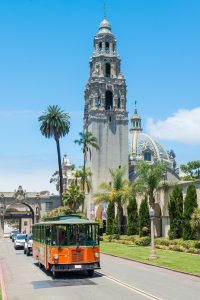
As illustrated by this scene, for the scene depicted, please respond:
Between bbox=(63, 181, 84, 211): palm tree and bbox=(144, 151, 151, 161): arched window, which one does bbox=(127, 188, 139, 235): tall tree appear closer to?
bbox=(63, 181, 84, 211): palm tree

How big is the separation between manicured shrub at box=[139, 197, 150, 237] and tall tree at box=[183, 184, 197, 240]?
9531mm

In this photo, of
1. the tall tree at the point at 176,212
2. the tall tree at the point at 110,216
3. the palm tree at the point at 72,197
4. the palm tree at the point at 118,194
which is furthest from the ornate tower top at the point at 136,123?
the tall tree at the point at 176,212

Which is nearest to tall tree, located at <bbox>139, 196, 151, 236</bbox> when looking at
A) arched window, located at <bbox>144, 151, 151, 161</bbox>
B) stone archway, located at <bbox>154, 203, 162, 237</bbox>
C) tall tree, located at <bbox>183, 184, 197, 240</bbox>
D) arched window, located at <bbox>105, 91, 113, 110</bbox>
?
stone archway, located at <bbox>154, 203, 162, 237</bbox>

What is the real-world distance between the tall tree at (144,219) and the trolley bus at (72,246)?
102ft

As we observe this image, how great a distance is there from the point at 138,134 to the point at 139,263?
8919 cm

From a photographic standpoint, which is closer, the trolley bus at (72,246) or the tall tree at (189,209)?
the trolley bus at (72,246)

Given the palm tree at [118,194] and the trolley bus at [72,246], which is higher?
the palm tree at [118,194]

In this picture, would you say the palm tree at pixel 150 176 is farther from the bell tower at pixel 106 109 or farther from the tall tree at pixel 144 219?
the bell tower at pixel 106 109

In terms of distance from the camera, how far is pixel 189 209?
44188 millimetres

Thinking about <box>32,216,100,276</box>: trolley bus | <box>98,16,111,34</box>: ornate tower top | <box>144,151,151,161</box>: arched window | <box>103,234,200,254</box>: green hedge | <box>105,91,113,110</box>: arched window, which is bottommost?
<box>103,234,200,254</box>: green hedge

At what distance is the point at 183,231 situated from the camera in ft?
145

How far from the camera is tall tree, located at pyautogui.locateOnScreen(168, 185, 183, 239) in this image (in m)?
46.5

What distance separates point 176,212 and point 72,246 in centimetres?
2664

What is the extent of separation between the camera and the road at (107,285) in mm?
16734
